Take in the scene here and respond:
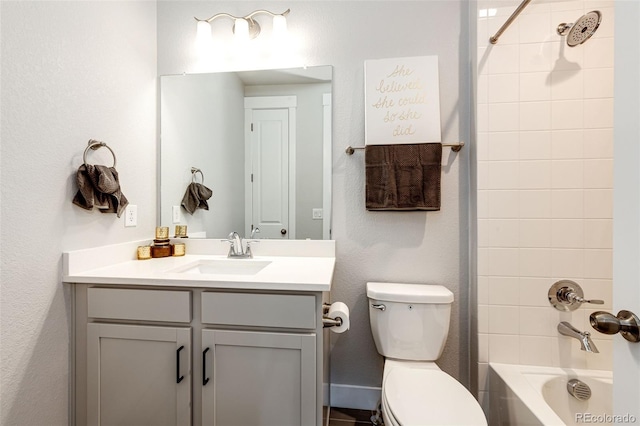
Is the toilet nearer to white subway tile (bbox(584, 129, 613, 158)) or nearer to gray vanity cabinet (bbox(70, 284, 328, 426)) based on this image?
gray vanity cabinet (bbox(70, 284, 328, 426))

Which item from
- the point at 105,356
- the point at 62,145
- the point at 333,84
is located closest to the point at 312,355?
the point at 105,356

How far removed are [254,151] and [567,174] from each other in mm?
1547

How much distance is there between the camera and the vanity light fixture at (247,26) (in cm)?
156

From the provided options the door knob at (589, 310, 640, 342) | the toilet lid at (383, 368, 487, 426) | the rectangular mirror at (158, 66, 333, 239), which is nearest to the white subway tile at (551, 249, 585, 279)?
the toilet lid at (383, 368, 487, 426)

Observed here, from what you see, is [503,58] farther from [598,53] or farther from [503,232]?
[503,232]

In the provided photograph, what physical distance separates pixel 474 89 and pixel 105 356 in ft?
6.68

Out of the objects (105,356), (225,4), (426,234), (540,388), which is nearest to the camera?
(105,356)

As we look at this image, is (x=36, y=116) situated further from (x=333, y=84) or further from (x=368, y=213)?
(x=368, y=213)

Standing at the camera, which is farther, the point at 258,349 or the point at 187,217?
the point at 187,217

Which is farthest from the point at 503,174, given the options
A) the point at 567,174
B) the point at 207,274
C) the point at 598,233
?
the point at 207,274

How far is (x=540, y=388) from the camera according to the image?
1.22 meters

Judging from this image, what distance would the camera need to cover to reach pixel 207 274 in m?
1.36

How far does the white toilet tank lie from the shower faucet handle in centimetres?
46

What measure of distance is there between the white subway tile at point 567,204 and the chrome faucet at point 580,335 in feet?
1.62
